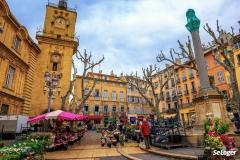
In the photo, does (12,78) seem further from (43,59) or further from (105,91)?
(105,91)

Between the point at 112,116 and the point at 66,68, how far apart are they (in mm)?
22814

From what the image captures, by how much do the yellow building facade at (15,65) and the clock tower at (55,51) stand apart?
1.24 m

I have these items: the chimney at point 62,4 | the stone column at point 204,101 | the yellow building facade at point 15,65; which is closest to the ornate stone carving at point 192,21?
the stone column at point 204,101

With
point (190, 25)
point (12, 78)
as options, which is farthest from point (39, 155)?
point (12, 78)

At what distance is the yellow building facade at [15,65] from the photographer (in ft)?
54.2

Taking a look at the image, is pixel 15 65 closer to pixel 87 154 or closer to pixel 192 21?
pixel 87 154

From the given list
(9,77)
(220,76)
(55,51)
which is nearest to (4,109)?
(9,77)

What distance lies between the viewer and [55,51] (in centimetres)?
2491

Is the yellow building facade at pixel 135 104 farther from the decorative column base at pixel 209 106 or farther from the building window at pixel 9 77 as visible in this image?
the decorative column base at pixel 209 106

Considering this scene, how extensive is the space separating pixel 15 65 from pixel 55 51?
7.00 m

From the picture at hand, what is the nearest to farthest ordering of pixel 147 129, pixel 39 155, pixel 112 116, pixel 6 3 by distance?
pixel 39 155 < pixel 147 129 < pixel 6 3 < pixel 112 116

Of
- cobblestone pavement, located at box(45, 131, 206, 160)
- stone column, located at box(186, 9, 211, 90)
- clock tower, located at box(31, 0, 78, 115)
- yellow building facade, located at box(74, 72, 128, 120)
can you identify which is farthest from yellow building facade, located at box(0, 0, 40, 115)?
yellow building facade, located at box(74, 72, 128, 120)

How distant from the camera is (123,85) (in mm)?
48906

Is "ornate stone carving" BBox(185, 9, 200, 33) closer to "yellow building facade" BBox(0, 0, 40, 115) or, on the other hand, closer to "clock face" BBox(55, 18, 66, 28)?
"yellow building facade" BBox(0, 0, 40, 115)
